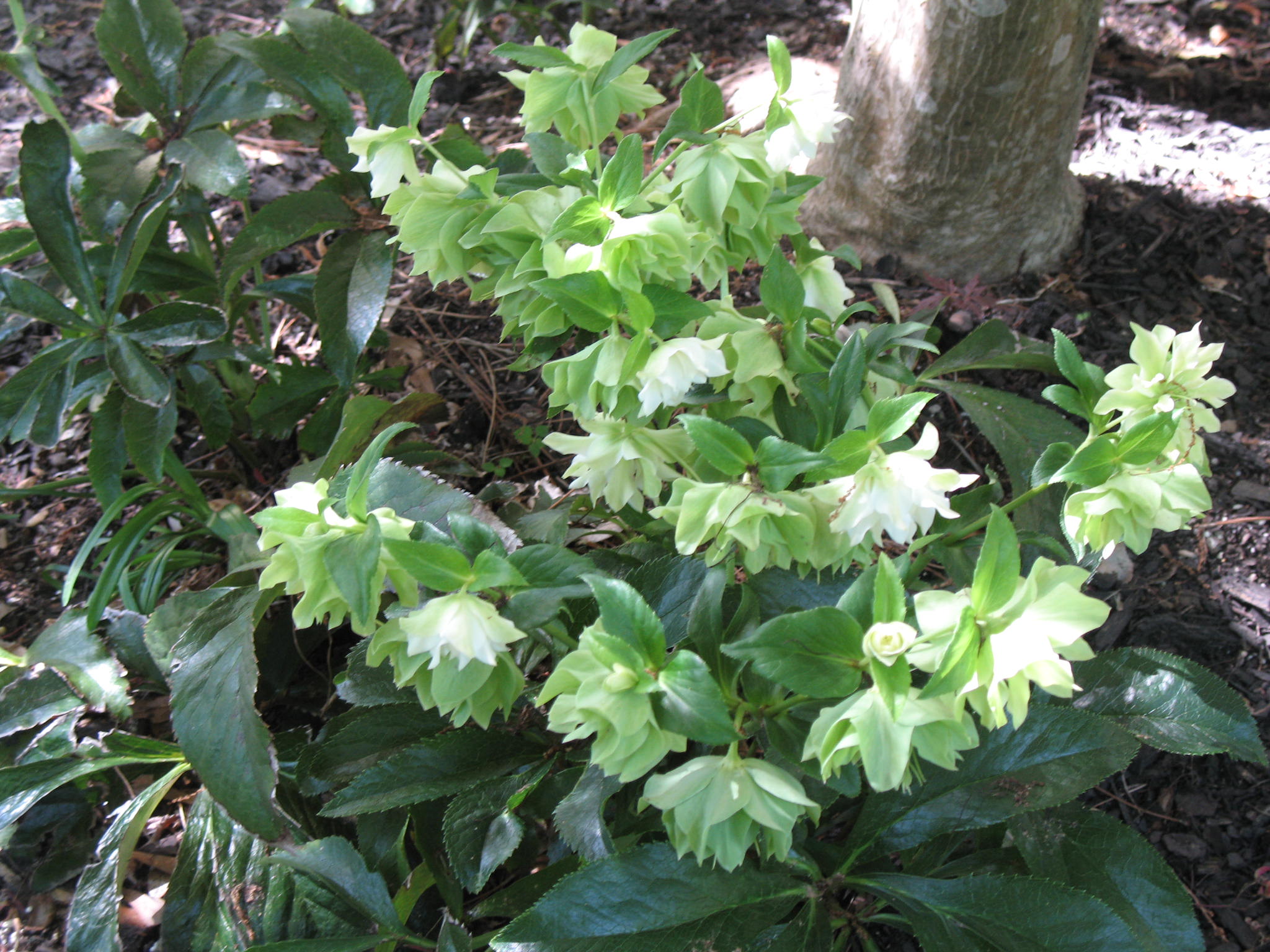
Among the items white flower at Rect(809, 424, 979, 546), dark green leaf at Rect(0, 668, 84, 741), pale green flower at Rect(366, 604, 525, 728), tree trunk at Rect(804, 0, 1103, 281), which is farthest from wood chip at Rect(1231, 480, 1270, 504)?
dark green leaf at Rect(0, 668, 84, 741)

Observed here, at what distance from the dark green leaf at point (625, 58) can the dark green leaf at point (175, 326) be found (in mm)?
706

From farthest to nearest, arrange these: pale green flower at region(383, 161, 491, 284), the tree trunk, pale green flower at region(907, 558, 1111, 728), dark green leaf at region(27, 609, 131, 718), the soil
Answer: the tree trunk → the soil → dark green leaf at region(27, 609, 131, 718) → pale green flower at region(383, 161, 491, 284) → pale green flower at region(907, 558, 1111, 728)

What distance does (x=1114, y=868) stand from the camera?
0.91 m

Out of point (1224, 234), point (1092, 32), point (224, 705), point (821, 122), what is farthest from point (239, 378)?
point (1224, 234)

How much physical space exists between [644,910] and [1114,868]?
48 cm

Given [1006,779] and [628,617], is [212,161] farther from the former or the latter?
[1006,779]

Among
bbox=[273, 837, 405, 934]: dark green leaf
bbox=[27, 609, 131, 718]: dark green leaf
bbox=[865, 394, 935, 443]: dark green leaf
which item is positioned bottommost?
bbox=[273, 837, 405, 934]: dark green leaf

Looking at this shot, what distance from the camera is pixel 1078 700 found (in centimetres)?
99

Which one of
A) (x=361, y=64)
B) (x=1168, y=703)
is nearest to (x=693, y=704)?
(x=1168, y=703)

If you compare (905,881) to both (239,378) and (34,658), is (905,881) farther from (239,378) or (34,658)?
(239,378)

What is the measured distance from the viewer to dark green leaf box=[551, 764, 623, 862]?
0.81 metres

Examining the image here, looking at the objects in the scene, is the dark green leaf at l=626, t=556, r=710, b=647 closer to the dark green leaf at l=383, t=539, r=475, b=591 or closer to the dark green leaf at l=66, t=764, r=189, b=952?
the dark green leaf at l=383, t=539, r=475, b=591

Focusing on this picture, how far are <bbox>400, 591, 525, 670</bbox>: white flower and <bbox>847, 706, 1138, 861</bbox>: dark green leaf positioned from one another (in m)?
0.43

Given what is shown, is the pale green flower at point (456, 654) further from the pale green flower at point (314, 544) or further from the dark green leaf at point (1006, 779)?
the dark green leaf at point (1006, 779)
